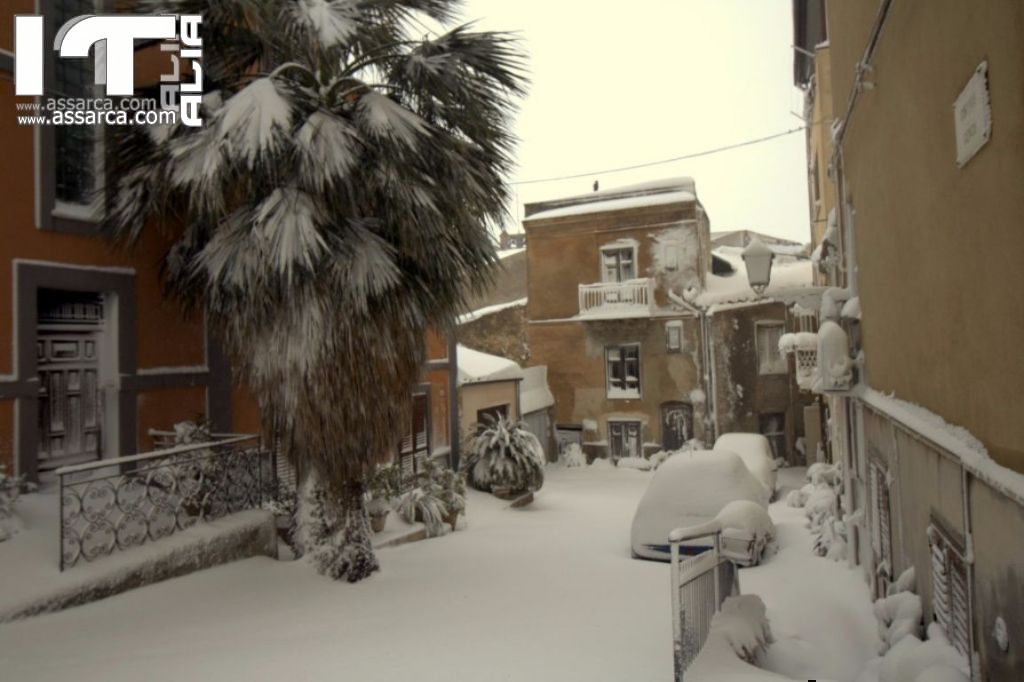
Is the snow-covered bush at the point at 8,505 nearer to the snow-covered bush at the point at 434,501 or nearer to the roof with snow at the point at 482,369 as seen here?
the snow-covered bush at the point at 434,501

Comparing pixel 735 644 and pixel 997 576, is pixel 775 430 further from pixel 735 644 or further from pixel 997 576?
Answer: pixel 997 576

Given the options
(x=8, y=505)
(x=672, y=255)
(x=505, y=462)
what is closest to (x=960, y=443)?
(x=8, y=505)

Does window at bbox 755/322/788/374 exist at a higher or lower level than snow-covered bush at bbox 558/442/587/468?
higher

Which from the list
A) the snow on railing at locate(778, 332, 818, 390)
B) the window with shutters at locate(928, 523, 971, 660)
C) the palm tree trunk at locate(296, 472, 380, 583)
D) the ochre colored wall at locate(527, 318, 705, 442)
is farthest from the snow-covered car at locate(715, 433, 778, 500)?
the window with shutters at locate(928, 523, 971, 660)

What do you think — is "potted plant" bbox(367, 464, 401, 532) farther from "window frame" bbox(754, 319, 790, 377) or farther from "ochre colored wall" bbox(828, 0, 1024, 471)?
"window frame" bbox(754, 319, 790, 377)

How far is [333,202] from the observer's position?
714 cm

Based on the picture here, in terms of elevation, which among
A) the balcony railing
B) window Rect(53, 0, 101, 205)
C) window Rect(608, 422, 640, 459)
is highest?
window Rect(53, 0, 101, 205)

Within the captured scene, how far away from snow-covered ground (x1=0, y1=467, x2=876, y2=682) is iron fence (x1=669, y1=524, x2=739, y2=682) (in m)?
0.36

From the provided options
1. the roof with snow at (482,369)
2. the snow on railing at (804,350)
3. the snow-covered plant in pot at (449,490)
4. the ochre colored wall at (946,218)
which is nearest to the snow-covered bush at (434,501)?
the snow-covered plant in pot at (449,490)

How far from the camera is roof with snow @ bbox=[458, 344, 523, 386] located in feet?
61.4

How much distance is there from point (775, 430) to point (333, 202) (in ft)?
63.7

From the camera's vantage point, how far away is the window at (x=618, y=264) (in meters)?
24.5

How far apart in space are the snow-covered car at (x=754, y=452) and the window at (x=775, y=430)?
6.02 m

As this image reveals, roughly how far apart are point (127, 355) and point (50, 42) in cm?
372
